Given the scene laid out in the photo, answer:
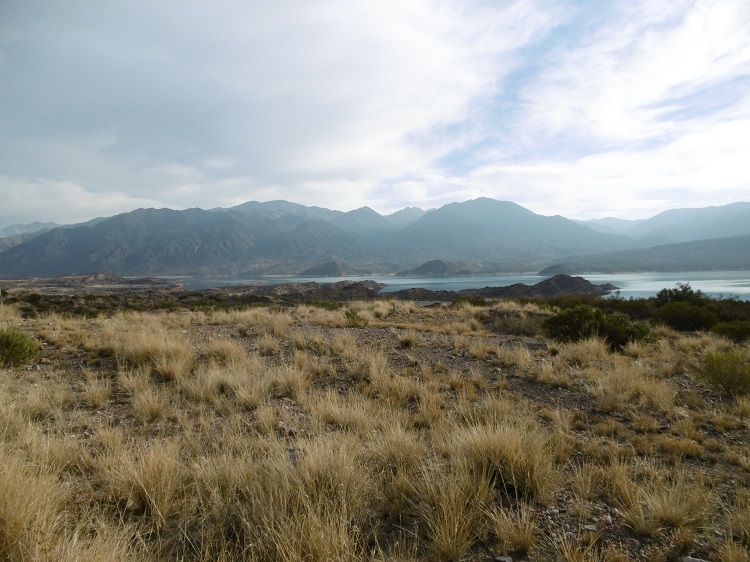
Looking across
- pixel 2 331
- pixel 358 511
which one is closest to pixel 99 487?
pixel 358 511

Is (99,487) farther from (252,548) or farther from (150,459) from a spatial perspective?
(252,548)

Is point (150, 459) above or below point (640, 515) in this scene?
above

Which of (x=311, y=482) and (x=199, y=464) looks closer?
(x=311, y=482)

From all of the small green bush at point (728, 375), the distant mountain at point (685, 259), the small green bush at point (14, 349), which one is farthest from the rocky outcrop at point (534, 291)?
the distant mountain at point (685, 259)

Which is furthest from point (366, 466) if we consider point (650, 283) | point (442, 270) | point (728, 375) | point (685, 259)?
point (685, 259)

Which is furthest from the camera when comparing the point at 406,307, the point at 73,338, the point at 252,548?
the point at 406,307

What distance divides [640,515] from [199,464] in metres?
3.27

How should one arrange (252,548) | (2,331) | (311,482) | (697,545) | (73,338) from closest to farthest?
(252,548) → (697,545) → (311,482) → (2,331) → (73,338)

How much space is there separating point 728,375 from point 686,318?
1302cm

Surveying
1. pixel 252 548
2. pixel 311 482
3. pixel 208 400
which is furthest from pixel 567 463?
pixel 208 400

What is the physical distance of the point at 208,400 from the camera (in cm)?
525

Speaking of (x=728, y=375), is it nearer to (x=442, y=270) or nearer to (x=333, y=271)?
(x=442, y=270)

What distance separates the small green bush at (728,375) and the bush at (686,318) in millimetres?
11862

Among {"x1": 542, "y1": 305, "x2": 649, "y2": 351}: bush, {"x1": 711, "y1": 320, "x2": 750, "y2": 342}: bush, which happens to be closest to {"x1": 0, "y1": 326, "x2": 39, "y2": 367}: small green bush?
{"x1": 542, "y1": 305, "x2": 649, "y2": 351}: bush
